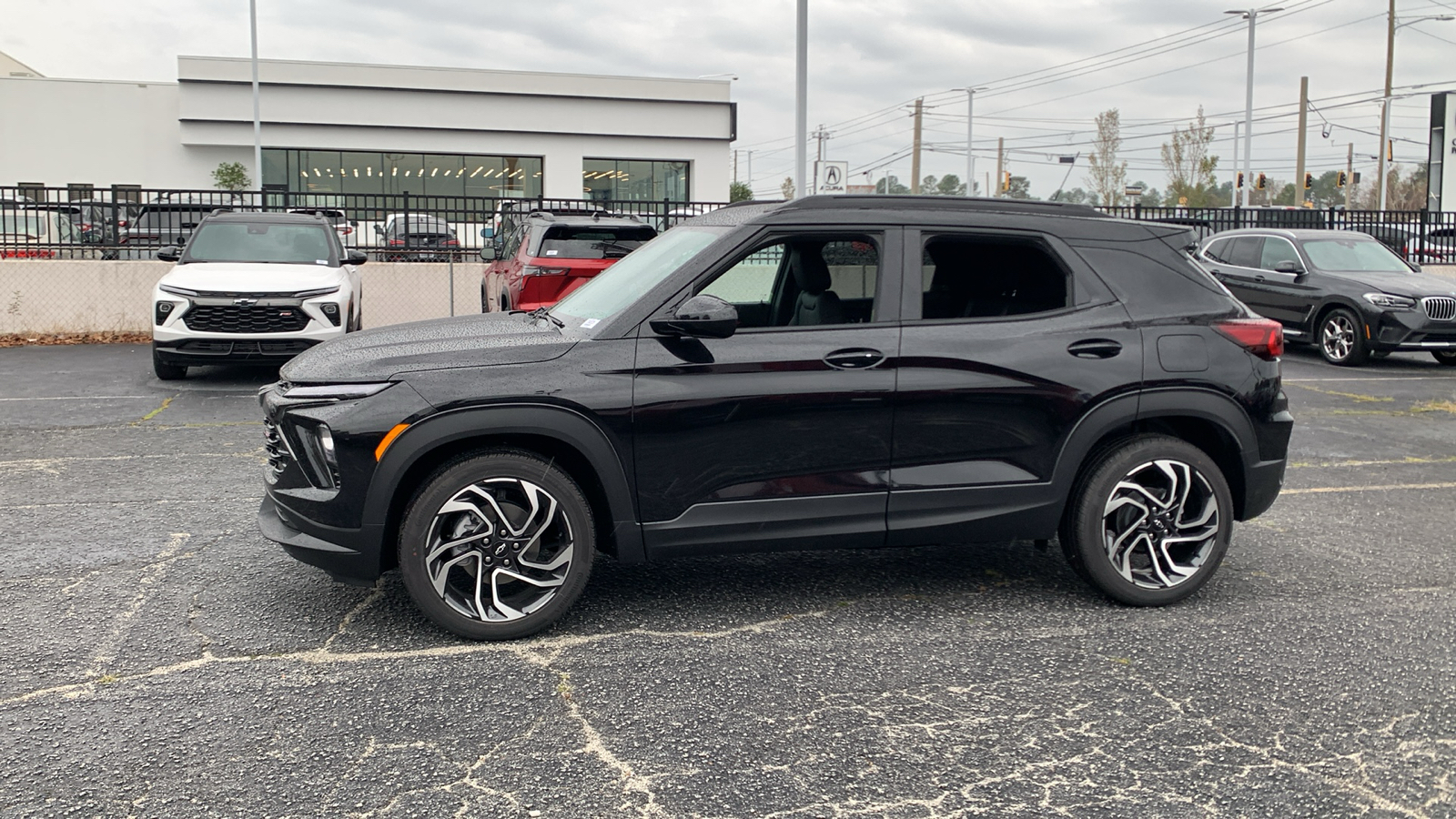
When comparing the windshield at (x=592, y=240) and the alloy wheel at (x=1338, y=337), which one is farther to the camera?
the alloy wheel at (x=1338, y=337)

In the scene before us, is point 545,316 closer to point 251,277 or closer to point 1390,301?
point 251,277

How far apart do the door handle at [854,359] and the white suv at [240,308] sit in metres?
7.82

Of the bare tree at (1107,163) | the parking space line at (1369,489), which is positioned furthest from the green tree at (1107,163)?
the parking space line at (1369,489)

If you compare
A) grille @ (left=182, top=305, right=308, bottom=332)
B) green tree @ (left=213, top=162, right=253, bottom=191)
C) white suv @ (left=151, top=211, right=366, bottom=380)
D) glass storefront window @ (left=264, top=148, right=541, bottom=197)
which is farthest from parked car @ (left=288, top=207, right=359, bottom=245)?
glass storefront window @ (left=264, top=148, right=541, bottom=197)

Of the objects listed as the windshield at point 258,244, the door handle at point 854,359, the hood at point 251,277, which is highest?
the windshield at point 258,244

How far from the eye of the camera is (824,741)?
374 cm

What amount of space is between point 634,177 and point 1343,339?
144 ft

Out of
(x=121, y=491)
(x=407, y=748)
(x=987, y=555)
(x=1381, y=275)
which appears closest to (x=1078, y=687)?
(x=987, y=555)

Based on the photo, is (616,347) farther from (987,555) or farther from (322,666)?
(987,555)

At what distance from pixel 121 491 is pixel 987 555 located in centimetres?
506

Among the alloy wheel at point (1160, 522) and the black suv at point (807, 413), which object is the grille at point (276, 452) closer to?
the black suv at point (807, 413)

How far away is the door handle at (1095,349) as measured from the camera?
496 centimetres

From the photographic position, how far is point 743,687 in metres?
4.18

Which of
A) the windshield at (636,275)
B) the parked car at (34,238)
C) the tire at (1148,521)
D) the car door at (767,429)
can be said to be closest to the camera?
the car door at (767,429)
